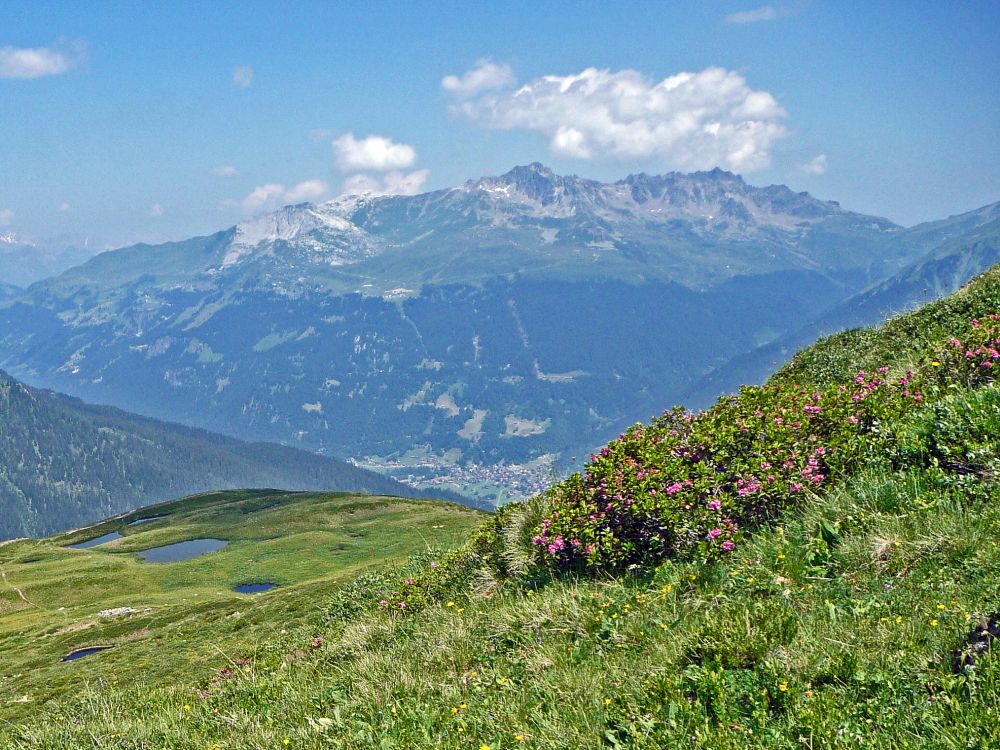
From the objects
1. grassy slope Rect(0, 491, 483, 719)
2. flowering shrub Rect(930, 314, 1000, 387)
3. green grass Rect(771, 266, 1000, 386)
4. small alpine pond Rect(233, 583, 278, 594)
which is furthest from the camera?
small alpine pond Rect(233, 583, 278, 594)

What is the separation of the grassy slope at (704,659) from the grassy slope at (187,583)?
34.8ft

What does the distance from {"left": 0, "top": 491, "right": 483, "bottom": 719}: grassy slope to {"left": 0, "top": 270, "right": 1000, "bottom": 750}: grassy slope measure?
10603 millimetres

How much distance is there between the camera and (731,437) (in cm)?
1266

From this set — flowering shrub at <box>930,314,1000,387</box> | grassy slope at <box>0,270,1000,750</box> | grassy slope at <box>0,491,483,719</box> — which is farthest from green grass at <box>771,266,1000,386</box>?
grassy slope at <box>0,491,483,719</box>

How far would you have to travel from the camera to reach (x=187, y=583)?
70625mm

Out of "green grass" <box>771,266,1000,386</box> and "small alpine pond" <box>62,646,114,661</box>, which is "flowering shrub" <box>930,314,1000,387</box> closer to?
"green grass" <box>771,266,1000,386</box>

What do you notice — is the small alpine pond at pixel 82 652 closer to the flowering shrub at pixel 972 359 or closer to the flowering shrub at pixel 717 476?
the flowering shrub at pixel 717 476

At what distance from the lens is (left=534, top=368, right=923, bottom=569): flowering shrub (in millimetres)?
11602

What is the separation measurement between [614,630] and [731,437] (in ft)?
16.4

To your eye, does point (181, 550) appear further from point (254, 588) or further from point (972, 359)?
point (972, 359)

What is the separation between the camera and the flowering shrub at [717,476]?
11.6m

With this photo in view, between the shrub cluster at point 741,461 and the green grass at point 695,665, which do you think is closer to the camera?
the green grass at point 695,665

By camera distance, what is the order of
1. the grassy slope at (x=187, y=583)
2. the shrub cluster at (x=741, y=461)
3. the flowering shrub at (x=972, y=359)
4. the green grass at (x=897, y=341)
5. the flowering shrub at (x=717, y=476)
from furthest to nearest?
the grassy slope at (x=187, y=583) → the green grass at (x=897, y=341) → the flowering shrub at (x=972, y=359) → the flowering shrub at (x=717, y=476) → the shrub cluster at (x=741, y=461)

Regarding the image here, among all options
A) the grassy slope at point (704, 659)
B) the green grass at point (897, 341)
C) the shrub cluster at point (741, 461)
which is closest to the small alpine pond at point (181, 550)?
the green grass at point (897, 341)
